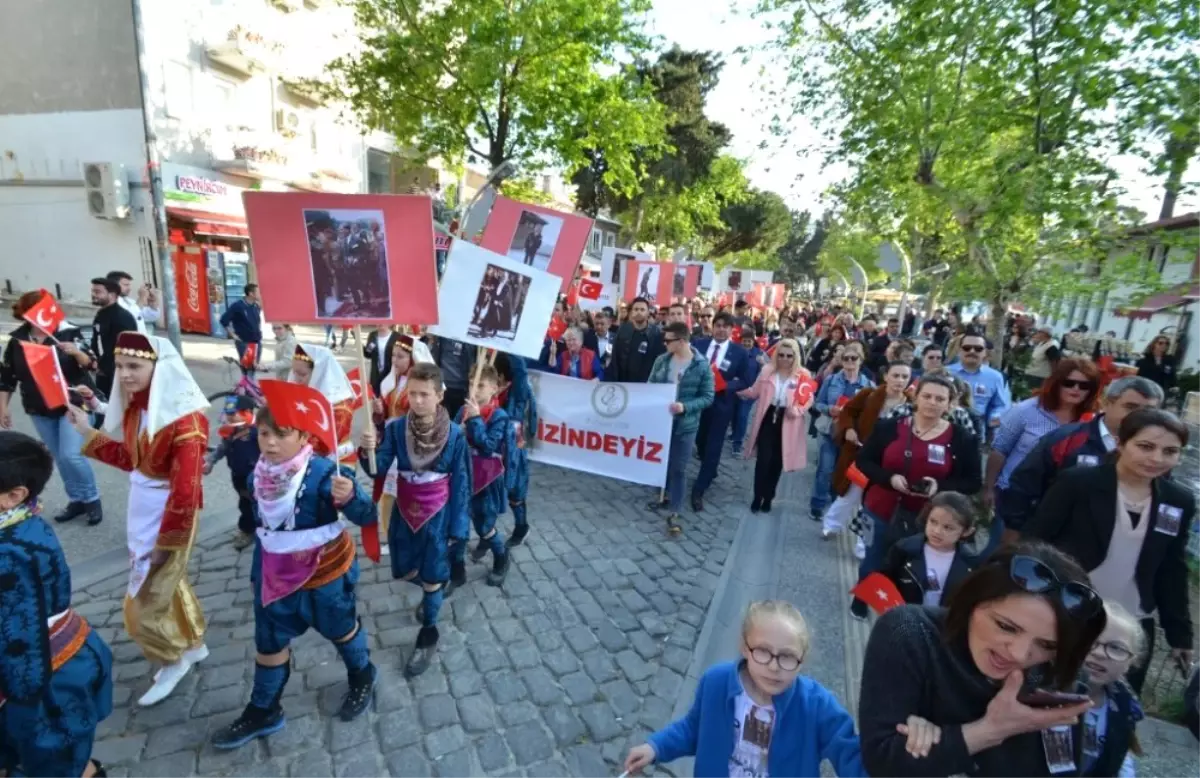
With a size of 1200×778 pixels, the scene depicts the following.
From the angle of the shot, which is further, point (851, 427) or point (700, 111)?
point (700, 111)

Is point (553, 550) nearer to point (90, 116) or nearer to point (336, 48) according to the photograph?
point (90, 116)

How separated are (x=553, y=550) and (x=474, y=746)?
2153 mm

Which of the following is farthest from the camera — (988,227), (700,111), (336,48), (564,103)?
(700,111)

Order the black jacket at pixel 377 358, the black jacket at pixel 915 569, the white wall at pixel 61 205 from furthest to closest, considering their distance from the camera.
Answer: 1. the white wall at pixel 61 205
2. the black jacket at pixel 377 358
3. the black jacket at pixel 915 569

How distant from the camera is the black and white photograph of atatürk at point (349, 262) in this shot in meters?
3.29

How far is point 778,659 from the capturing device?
69.7 inches

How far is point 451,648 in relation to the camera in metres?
3.56

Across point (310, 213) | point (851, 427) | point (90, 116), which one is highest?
point (90, 116)

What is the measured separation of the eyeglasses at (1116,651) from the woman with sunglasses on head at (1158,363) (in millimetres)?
12797

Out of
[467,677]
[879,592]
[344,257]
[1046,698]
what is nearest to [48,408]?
[344,257]

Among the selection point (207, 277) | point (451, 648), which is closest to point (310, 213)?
point (451, 648)

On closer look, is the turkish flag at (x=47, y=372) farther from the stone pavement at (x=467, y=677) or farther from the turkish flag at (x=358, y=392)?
the turkish flag at (x=358, y=392)

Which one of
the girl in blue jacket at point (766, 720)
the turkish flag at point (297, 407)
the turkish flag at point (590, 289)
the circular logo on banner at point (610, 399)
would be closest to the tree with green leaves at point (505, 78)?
the turkish flag at point (590, 289)

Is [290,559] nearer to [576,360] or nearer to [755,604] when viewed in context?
[755,604]
